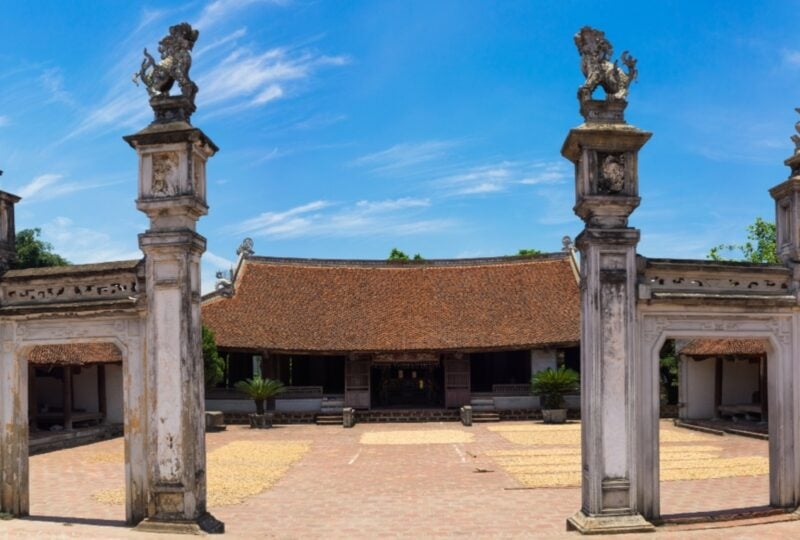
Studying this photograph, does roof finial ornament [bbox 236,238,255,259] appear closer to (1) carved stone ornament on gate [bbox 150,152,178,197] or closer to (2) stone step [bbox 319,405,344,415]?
(2) stone step [bbox 319,405,344,415]

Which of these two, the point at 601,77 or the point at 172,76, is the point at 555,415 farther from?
the point at 172,76

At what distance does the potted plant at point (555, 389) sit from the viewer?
92.2ft

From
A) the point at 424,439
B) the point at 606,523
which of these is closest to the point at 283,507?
the point at 606,523

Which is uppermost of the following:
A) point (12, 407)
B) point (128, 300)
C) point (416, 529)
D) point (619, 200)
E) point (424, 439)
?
point (619, 200)

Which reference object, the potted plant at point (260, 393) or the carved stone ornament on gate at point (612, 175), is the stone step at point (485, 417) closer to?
the potted plant at point (260, 393)

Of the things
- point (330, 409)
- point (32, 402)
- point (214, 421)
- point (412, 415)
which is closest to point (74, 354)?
point (32, 402)

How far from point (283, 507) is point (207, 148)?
6.21 metres

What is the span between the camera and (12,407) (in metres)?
10.4

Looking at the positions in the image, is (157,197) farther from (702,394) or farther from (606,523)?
(702,394)

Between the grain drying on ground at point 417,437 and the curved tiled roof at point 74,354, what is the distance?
28.4 ft

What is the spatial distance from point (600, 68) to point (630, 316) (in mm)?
3331

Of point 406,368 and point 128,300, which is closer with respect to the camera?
point 128,300

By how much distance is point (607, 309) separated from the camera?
30.9 feet

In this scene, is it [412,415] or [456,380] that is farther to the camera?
[456,380]
